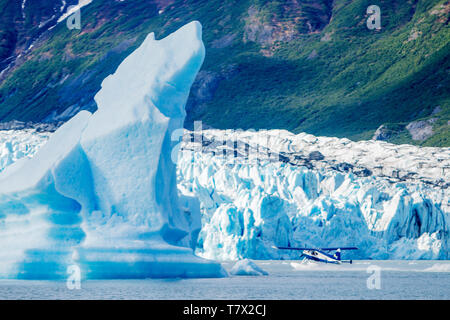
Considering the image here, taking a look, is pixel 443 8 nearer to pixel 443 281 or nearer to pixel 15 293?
pixel 443 281

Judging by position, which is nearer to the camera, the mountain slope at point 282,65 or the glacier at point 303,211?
the glacier at point 303,211

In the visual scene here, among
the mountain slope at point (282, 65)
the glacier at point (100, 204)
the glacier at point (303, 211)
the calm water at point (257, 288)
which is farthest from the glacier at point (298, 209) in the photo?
the mountain slope at point (282, 65)

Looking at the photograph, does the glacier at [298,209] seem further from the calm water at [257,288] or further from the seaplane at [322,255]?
the calm water at [257,288]

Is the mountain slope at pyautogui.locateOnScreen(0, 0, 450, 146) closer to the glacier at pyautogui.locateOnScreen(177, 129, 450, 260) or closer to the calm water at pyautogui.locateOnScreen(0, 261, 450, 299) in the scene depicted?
the glacier at pyautogui.locateOnScreen(177, 129, 450, 260)

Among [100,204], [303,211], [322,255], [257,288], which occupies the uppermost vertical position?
[100,204]

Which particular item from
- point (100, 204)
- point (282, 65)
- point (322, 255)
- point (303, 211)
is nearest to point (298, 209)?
point (303, 211)

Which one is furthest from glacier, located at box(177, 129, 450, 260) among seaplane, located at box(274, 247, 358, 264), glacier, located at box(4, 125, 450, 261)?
seaplane, located at box(274, 247, 358, 264)

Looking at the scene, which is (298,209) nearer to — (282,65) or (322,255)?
(322,255)
